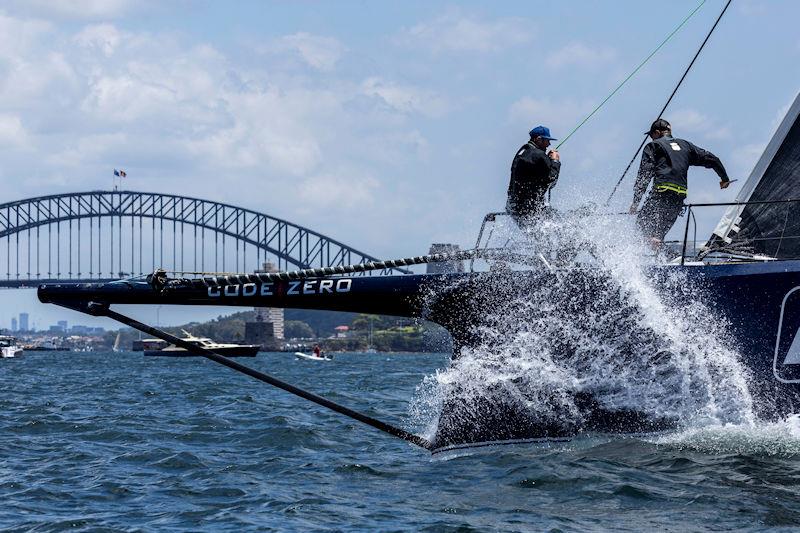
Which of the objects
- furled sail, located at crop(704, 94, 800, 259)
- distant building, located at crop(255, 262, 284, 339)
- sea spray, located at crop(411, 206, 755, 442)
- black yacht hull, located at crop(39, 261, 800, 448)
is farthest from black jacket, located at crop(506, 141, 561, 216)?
distant building, located at crop(255, 262, 284, 339)

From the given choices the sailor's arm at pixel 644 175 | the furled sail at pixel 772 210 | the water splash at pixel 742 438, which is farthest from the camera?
the furled sail at pixel 772 210

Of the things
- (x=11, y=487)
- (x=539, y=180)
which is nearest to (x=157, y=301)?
(x=11, y=487)

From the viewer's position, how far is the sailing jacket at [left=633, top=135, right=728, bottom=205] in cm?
796

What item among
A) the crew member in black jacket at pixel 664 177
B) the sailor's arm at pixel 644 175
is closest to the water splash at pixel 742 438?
the crew member in black jacket at pixel 664 177

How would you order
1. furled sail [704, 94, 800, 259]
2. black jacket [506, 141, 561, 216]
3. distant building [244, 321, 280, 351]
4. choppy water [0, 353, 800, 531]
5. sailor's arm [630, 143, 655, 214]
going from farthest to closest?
distant building [244, 321, 280, 351]
furled sail [704, 94, 800, 259]
sailor's arm [630, 143, 655, 214]
black jacket [506, 141, 561, 216]
choppy water [0, 353, 800, 531]

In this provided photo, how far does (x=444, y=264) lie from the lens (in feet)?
26.6

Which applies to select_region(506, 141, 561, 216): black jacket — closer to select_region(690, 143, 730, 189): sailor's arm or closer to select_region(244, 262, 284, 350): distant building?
select_region(690, 143, 730, 189): sailor's arm

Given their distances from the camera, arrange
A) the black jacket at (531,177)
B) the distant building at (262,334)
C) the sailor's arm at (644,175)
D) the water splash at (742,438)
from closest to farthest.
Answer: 1. the water splash at (742,438)
2. the black jacket at (531,177)
3. the sailor's arm at (644,175)
4. the distant building at (262,334)

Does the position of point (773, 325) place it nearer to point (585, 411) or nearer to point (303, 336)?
point (585, 411)

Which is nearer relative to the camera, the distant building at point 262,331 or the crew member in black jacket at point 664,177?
the crew member in black jacket at point 664,177

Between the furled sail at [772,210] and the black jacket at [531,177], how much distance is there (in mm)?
1323

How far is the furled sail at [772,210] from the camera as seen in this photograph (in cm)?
857

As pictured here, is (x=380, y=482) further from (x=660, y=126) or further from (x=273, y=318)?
(x=273, y=318)

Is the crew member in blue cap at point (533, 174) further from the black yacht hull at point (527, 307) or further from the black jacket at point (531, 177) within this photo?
the black yacht hull at point (527, 307)
